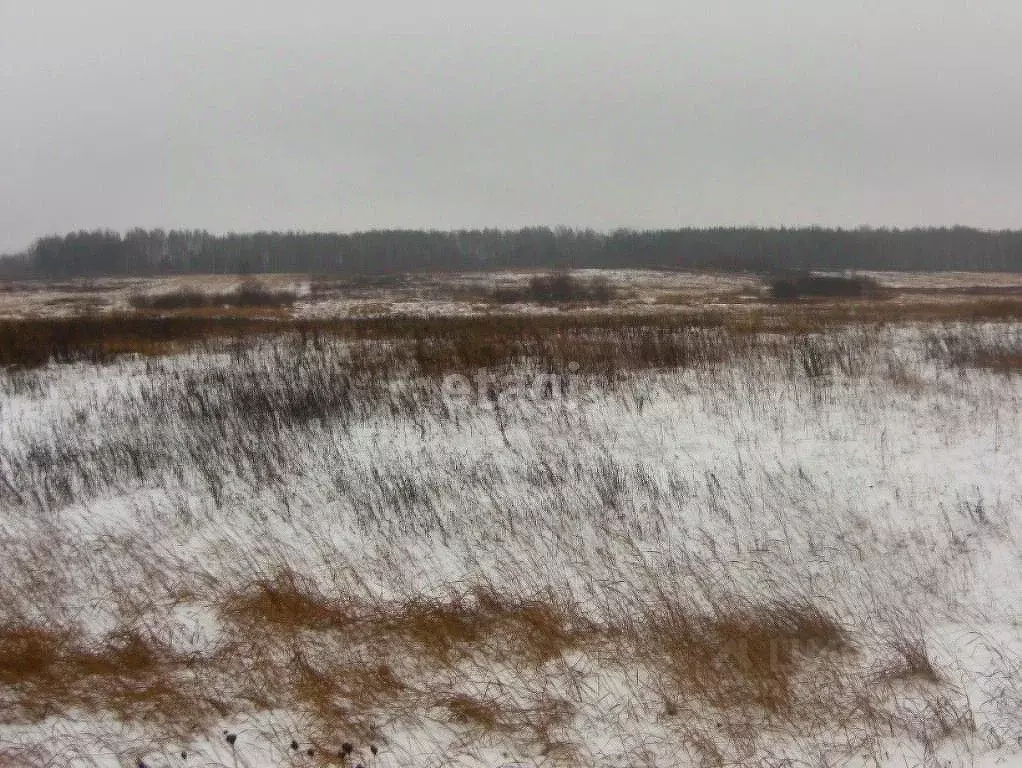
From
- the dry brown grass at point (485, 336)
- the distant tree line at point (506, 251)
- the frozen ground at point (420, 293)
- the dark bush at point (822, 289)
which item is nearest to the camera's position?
the dry brown grass at point (485, 336)

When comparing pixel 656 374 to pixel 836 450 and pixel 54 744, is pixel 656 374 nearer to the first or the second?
pixel 836 450

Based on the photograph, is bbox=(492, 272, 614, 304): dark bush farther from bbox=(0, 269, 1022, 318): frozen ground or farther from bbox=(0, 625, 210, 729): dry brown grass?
bbox=(0, 625, 210, 729): dry brown grass

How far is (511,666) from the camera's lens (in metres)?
3.55

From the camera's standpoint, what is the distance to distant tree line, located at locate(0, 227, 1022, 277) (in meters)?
70.6

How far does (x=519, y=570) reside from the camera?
458 centimetres

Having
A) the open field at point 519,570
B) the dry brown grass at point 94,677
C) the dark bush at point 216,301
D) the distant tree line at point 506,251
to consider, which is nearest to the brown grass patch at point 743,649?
the open field at point 519,570

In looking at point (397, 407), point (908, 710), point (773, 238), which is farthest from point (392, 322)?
point (773, 238)

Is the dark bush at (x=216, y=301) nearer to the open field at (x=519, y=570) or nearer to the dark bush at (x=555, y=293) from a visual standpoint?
the dark bush at (x=555, y=293)

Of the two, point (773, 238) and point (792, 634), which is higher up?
point (773, 238)

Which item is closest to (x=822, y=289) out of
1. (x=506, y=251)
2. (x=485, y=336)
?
(x=485, y=336)

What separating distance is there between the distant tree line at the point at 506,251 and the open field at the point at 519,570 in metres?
56.1

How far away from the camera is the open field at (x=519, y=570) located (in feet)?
10.2

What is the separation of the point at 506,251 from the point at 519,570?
8411 cm

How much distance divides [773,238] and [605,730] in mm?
91173
